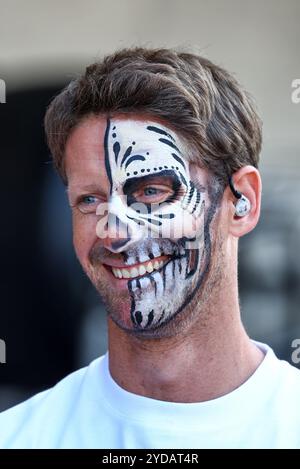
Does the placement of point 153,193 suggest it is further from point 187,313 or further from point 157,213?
point 187,313

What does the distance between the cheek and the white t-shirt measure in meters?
0.33

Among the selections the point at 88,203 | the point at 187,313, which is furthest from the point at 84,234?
the point at 187,313

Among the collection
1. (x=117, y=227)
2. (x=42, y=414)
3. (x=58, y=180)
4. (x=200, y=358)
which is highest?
(x=58, y=180)

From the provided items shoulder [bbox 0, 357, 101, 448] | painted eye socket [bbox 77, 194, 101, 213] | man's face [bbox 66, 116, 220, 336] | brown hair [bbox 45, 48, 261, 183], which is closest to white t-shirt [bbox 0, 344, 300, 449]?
shoulder [bbox 0, 357, 101, 448]

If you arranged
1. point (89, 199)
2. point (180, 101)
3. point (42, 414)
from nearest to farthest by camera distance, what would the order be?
point (180, 101) → point (89, 199) → point (42, 414)

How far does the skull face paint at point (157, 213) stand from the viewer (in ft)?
5.71

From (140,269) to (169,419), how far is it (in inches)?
16.2

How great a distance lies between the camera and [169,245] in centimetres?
175

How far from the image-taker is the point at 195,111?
1709mm

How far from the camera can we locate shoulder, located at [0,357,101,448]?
1906 mm

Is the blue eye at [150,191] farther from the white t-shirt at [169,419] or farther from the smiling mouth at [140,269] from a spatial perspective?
the white t-shirt at [169,419]

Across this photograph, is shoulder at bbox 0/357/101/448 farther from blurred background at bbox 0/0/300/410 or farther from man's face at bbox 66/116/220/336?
man's face at bbox 66/116/220/336

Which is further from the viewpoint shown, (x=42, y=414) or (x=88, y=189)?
(x=42, y=414)

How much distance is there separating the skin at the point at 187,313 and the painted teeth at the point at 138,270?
20 millimetres
